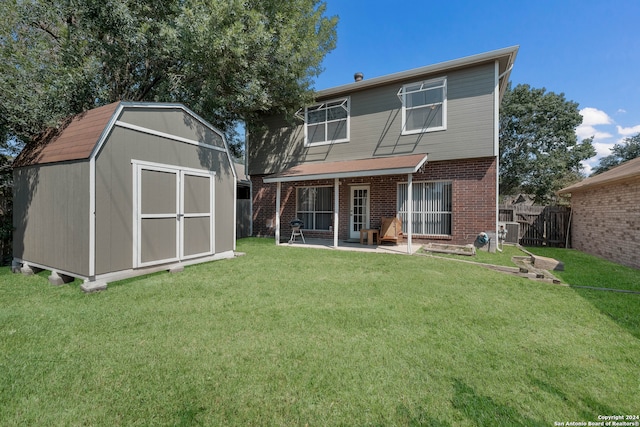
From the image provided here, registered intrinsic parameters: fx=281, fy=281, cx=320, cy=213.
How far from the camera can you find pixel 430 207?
368 inches

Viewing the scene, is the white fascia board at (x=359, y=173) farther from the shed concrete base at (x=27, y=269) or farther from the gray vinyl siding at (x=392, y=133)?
the shed concrete base at (x=27, y=269)

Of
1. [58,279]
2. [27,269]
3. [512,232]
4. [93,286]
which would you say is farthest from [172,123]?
[512,232]

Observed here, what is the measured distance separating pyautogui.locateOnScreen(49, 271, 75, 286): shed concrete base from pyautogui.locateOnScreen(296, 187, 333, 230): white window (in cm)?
766

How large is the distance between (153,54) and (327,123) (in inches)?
245

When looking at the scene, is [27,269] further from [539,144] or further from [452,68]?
[539,144]

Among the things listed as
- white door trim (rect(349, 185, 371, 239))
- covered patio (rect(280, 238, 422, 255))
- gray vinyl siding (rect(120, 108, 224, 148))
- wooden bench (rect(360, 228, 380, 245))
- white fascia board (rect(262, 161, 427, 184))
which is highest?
gray vinyl siding (rect(120, 108, 224, 148))

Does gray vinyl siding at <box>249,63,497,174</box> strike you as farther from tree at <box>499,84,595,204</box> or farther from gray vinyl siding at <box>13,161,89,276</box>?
tree at <box>499,84,595,204</box>

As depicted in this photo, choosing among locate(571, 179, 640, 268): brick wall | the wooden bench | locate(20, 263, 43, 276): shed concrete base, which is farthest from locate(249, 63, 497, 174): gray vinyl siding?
locate(20, 263, 43, 276): shed concrete base

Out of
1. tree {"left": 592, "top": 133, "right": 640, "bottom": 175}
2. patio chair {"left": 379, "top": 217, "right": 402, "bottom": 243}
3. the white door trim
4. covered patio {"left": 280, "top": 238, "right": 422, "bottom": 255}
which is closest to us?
covered patio {"left": 280, "top": 238, "right": 422, "bottom": 255}

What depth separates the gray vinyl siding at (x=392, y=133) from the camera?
8.34 metres

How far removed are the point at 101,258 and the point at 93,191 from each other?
1.11 metres

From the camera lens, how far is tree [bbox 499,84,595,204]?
Result: 22.6m

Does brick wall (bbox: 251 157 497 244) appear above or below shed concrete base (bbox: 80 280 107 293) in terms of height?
above

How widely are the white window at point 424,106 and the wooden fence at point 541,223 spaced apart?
5021 millimetres
